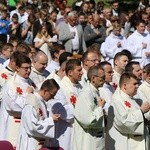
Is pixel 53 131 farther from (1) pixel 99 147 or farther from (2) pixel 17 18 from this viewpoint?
(2) pixel 17 18

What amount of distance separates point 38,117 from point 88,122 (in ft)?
2.27

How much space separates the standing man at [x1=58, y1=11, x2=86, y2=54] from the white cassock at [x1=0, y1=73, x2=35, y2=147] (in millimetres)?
6737

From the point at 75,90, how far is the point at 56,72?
0.69m

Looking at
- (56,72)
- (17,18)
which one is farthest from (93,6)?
(56,72)

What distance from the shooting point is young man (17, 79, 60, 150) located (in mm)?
9977

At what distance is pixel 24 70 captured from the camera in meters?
11.0

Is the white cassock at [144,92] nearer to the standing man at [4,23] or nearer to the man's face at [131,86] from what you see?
the man's face at [131,86]

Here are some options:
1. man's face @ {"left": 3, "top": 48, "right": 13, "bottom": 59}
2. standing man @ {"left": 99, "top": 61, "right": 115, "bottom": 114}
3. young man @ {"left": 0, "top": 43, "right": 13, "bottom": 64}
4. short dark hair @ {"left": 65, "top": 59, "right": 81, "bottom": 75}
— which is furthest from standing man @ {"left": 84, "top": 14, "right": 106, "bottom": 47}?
short dark hair @ {"left": 65, "top": 59, "right": 81, "bottom": 75}

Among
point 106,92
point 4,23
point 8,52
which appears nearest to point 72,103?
point 106,92

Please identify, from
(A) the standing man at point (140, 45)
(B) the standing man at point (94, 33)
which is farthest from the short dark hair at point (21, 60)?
(B) the standing man at point (94, 33)

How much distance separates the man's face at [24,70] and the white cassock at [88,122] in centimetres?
99

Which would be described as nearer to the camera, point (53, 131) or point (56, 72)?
point (53, 131)

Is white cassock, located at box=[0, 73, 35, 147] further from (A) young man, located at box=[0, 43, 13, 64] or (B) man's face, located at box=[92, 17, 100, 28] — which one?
(B) man's face, located at box=[92, 17, 100, 28]

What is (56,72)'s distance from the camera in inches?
467
